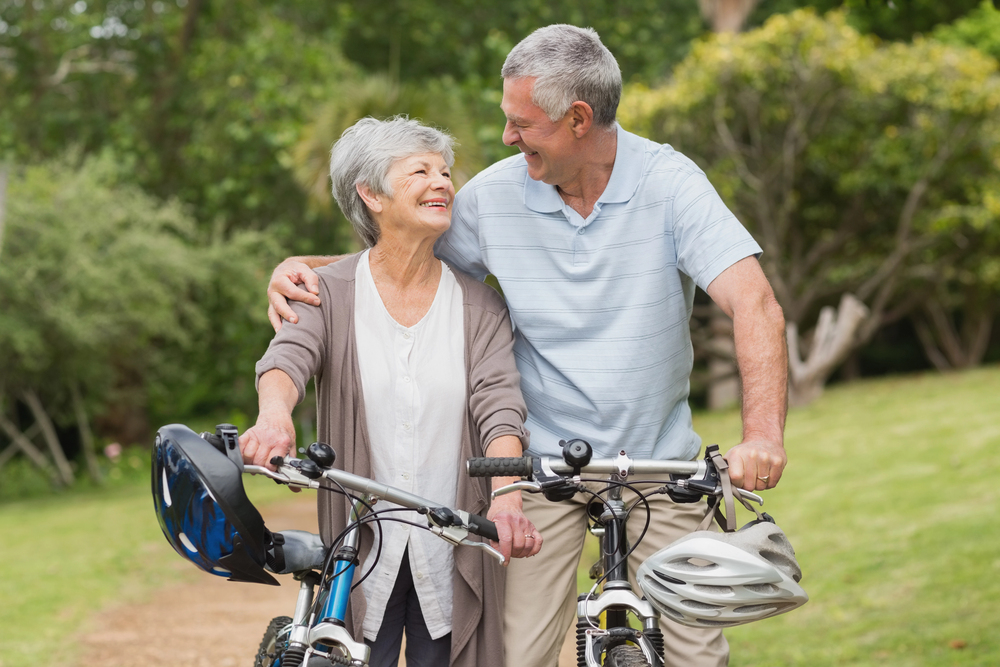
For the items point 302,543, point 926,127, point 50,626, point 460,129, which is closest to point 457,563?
point 302,543

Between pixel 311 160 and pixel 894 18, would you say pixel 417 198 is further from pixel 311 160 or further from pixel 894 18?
pixel 894 18

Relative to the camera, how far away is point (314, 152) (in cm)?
1276

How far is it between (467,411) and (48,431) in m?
14.4

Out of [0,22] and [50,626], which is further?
[0,22]

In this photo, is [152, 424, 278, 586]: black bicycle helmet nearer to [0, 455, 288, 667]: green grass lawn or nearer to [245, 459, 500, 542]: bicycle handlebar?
[245, 459, 500, 542]: bicycle handlebar

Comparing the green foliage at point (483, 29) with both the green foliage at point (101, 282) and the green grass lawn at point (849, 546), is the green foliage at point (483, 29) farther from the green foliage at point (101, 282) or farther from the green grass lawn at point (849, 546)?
the green grass lawn at point (849, 546)

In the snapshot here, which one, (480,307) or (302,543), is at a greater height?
(480,307)

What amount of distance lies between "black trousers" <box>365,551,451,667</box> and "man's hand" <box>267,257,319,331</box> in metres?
0.73

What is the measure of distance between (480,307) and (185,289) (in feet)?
44.1

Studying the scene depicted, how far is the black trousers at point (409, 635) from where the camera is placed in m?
2.90

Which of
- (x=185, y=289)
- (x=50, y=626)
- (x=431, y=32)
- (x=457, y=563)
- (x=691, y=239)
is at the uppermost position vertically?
(x=431, y=32)

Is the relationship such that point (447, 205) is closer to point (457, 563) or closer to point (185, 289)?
point (457, 563)

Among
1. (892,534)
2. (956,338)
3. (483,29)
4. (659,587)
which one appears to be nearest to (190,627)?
(892,534)

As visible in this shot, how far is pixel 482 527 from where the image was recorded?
2.29m
